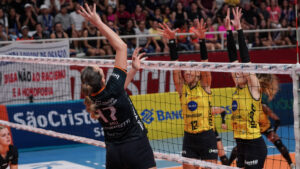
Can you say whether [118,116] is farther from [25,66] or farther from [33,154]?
[25,66]

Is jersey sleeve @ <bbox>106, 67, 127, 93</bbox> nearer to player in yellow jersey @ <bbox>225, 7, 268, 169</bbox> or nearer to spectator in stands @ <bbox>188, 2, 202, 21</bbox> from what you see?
player in yellow jersey @ <bbox>225, 7, 268, 169</bbox>

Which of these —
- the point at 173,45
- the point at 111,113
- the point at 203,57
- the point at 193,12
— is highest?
the point at 193,12

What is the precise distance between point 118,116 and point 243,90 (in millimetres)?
2381

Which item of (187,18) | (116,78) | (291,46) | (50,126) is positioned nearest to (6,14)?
(50,126)

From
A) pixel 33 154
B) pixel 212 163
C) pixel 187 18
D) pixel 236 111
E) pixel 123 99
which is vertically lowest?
pixel 33 154

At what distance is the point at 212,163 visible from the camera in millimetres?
6418

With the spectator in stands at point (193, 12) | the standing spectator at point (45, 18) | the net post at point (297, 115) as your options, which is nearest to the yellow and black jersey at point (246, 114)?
the net post at point (297, 115)

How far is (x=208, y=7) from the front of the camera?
64.3ft

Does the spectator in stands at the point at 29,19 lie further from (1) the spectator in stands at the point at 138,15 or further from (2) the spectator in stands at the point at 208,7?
(2) the spectator in stands at the point at 208,7

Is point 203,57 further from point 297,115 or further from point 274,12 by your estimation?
point 274,12

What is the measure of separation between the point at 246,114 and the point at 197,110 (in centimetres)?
74

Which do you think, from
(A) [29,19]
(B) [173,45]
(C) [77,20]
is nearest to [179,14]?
(C) [77,20]

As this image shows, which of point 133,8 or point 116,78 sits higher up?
point 133,8

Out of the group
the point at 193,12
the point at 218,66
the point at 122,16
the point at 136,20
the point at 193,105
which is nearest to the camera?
the point at 218,66
